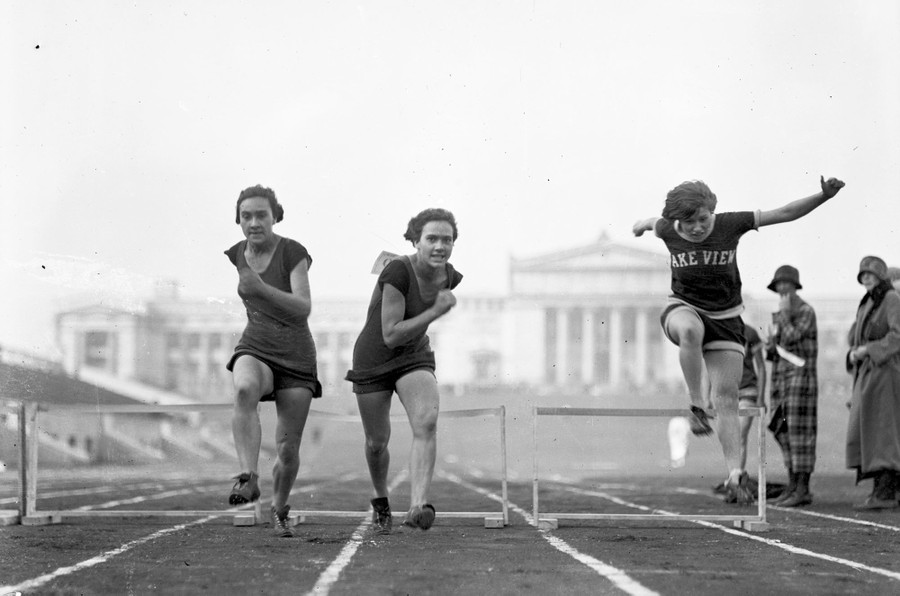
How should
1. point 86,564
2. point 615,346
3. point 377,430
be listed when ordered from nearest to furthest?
point 86,564
point 377,430
point 615,346

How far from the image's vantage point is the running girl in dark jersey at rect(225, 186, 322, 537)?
5.96 meters

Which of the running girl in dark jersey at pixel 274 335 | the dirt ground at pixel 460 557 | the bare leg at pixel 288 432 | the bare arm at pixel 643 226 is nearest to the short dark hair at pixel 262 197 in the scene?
the running girl in dark jersey at pixel 274 335

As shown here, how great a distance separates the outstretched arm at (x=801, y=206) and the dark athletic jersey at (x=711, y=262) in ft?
0.22

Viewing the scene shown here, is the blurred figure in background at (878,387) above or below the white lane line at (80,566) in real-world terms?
above

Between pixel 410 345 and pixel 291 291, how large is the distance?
64cm

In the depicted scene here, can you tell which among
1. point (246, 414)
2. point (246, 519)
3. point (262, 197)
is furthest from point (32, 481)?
point (262, 197)

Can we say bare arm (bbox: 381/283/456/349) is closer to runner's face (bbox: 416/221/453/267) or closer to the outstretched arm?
runner's face (bbox: 416/221/453/267)

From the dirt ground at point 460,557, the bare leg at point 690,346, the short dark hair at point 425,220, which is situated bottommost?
the dirt ground at point 460,557

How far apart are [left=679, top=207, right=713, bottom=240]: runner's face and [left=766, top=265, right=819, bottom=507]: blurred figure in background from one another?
2.95 meters

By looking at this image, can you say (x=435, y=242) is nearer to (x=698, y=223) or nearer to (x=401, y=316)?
(x=401, y=316)

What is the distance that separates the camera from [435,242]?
623cm

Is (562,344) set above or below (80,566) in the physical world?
above

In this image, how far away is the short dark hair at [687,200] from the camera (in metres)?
6.63

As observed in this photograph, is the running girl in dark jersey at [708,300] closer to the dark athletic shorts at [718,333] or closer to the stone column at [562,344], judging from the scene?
the dark athletic shorts at [718,333]
